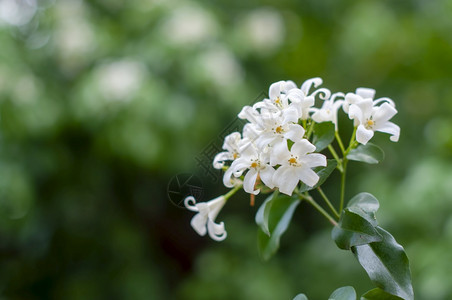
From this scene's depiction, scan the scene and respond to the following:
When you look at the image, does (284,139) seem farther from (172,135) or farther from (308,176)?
(172,135)

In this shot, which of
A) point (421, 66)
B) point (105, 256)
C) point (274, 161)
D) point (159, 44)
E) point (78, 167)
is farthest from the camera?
point (421, 66)

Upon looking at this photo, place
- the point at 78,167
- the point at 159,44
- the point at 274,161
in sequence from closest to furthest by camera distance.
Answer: the point at 274,161, the point at 159,44, the point at 78,167

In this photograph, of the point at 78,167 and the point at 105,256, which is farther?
the point at 105,256

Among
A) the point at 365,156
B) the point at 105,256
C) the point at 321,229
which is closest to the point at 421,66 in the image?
the point at 321,229

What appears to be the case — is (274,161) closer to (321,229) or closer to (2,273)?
(321,229)

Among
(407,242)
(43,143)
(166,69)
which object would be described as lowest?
(407,242)

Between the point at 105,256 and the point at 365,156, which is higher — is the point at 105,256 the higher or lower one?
the lower one

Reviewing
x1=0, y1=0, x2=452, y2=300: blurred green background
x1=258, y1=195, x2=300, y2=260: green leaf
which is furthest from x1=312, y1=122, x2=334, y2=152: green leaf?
x1=0, y1=0, x2=452, y2=300: blurred green background
